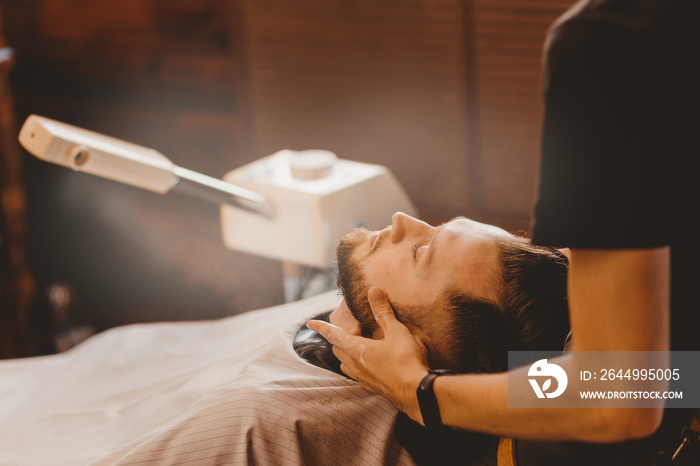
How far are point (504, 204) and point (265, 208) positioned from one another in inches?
46.8

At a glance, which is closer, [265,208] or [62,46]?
[265,208]

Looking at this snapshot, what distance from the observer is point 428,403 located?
115 cm

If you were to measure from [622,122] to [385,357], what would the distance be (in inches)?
Result: 23.3

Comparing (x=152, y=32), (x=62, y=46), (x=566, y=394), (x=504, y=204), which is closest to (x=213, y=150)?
(x=152, y=32)

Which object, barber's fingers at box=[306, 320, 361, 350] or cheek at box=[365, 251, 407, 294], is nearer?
barber's fingers at box=[306, 320, 361, 350]

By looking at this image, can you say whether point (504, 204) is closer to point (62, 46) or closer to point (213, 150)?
point (213, 150)

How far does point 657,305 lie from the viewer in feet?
2.94

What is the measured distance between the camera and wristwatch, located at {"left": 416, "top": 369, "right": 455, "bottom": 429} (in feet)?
3.76

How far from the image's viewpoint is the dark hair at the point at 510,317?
4.34ft

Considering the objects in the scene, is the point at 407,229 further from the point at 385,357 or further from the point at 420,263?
the point at 385,357

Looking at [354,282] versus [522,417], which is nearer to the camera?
[522,417]

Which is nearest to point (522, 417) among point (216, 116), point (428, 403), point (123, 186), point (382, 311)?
point (428, 403)

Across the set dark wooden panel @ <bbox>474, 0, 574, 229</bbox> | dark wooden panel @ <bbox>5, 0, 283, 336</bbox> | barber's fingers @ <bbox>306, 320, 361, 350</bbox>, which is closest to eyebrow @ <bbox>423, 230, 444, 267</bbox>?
barber's fingers @ <bbox>306, 320, 361, 350</bbox>

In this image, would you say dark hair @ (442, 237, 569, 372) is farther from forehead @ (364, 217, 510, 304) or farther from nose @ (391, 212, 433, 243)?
nose @ (391, 212, 433, 243)
